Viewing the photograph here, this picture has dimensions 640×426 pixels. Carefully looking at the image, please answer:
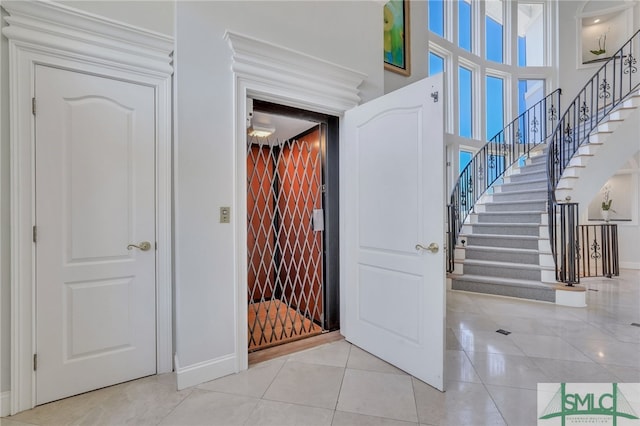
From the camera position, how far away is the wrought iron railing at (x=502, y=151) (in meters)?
5.34

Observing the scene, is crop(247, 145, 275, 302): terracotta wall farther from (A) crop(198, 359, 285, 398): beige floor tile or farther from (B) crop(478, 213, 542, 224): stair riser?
(B) crop(478, 213, 542, 224): stair riser

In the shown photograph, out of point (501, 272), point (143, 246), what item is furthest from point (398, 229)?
point (501, 272)

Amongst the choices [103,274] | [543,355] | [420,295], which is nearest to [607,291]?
[543,355]

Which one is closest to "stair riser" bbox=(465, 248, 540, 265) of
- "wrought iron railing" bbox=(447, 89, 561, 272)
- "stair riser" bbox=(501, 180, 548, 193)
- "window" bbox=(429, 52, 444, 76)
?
"wrought iron railing" bbox=(447, 89, 561, 272)

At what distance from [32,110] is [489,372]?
3.31m

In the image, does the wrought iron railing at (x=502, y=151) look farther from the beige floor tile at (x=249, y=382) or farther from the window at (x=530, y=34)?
the beige floor tile at (x=249, y=382)

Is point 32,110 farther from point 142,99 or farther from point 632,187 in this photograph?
point 632,187

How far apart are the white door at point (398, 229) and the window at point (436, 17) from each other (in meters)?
4.68

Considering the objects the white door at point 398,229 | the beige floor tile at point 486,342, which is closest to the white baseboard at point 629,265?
the beige floor tile at point 486,342

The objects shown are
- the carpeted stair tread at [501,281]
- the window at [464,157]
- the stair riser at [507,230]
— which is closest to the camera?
the carpeted stair tread at [501,281]

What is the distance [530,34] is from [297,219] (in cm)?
831

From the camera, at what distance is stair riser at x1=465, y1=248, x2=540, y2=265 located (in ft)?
12.6

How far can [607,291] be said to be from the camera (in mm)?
3949

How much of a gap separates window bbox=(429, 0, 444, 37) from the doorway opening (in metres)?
4.52
